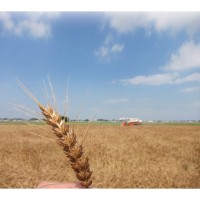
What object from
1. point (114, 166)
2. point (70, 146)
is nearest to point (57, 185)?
point (70, 146)

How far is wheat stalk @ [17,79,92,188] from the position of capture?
510 millimetres

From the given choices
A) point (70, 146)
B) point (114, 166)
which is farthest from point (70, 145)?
point (114, 166)

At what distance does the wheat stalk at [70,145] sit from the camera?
1.67ft

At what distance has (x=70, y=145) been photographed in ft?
1.73

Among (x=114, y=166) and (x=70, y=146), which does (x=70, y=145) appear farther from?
(x=114, y=166)

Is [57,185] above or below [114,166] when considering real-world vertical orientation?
above

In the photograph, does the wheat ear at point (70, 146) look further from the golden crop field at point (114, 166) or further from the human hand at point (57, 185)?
the golden crop field at point (114, 166)

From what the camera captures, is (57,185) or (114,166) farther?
(114,166)

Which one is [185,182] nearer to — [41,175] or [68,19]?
[41,175]

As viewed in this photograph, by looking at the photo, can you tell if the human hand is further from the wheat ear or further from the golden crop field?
the golden crop field

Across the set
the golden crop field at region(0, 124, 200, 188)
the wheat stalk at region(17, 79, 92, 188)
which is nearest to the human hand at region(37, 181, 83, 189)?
the wheat stalk at region(17, 79, 92, 188)

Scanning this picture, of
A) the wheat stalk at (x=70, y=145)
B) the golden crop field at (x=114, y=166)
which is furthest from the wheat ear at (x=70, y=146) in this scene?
the golden crop field at (x=114, y=166)

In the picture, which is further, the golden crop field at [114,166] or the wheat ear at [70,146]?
the golden crop field at [114,166]

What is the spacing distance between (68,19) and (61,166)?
976mm
